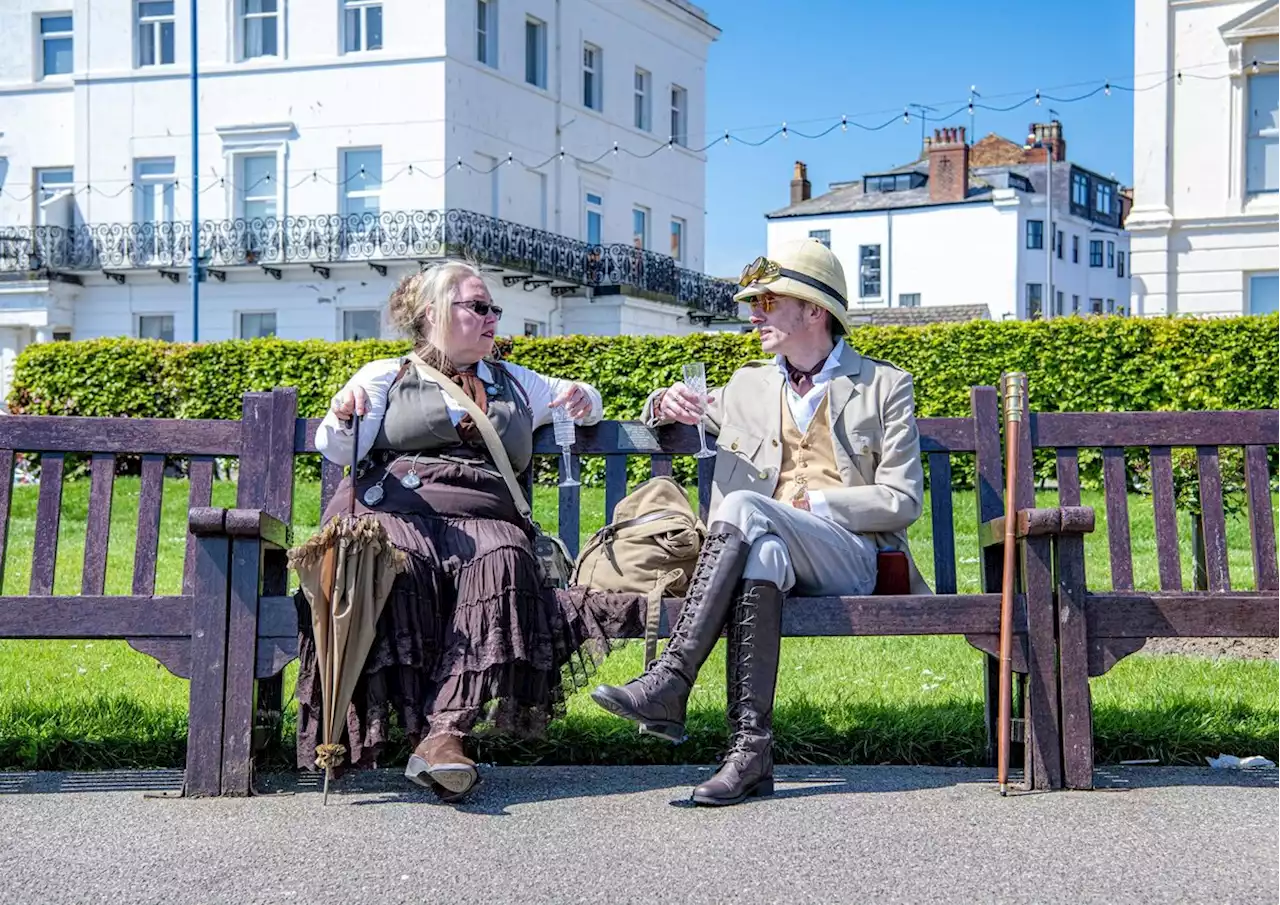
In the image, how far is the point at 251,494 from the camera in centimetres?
511

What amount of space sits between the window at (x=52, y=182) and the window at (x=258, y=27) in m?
4.80

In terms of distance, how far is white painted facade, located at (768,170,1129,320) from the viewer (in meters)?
60.3

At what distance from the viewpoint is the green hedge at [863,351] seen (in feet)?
55.8

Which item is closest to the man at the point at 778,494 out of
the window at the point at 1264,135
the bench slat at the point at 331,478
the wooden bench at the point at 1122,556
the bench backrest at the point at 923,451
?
the bench backrest at the point at 923,451

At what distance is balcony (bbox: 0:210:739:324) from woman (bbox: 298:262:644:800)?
1040 inches

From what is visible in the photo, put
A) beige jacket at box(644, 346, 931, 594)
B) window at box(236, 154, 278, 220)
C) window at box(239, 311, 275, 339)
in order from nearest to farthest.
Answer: beige jacket at box(644, 346, 931, 594), window at box(236, 154, 278, 220), window at box(239, 311, 275, 339)

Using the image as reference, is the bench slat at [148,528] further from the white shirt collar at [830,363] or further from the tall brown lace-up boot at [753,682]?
the white shirt collar at [830,363]

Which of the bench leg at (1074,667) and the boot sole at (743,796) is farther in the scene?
the bench leg at (1074,667)

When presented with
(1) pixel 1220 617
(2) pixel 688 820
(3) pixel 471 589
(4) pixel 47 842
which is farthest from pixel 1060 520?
(4) pixel 47 842

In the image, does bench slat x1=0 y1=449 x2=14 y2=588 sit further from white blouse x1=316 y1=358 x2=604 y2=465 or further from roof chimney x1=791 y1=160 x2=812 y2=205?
roof chimney x1=791 y1=160 x2=812 y2=205

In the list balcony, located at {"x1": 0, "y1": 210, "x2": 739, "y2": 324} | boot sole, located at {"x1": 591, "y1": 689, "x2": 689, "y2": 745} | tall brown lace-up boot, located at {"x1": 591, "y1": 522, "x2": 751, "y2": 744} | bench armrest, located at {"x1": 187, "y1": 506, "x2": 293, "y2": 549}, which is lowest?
boot sole, located at {"x1": 591, "y1": 689, "x2": 689, "y2": 745}

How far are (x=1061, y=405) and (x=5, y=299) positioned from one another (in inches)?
989

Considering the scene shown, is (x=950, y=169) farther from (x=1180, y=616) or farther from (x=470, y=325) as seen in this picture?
(x=1180, y=616)

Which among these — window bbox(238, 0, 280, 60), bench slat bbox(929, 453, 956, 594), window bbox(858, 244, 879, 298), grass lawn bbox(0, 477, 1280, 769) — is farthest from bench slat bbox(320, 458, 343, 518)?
window bbox(858, 244, 879, 298)
